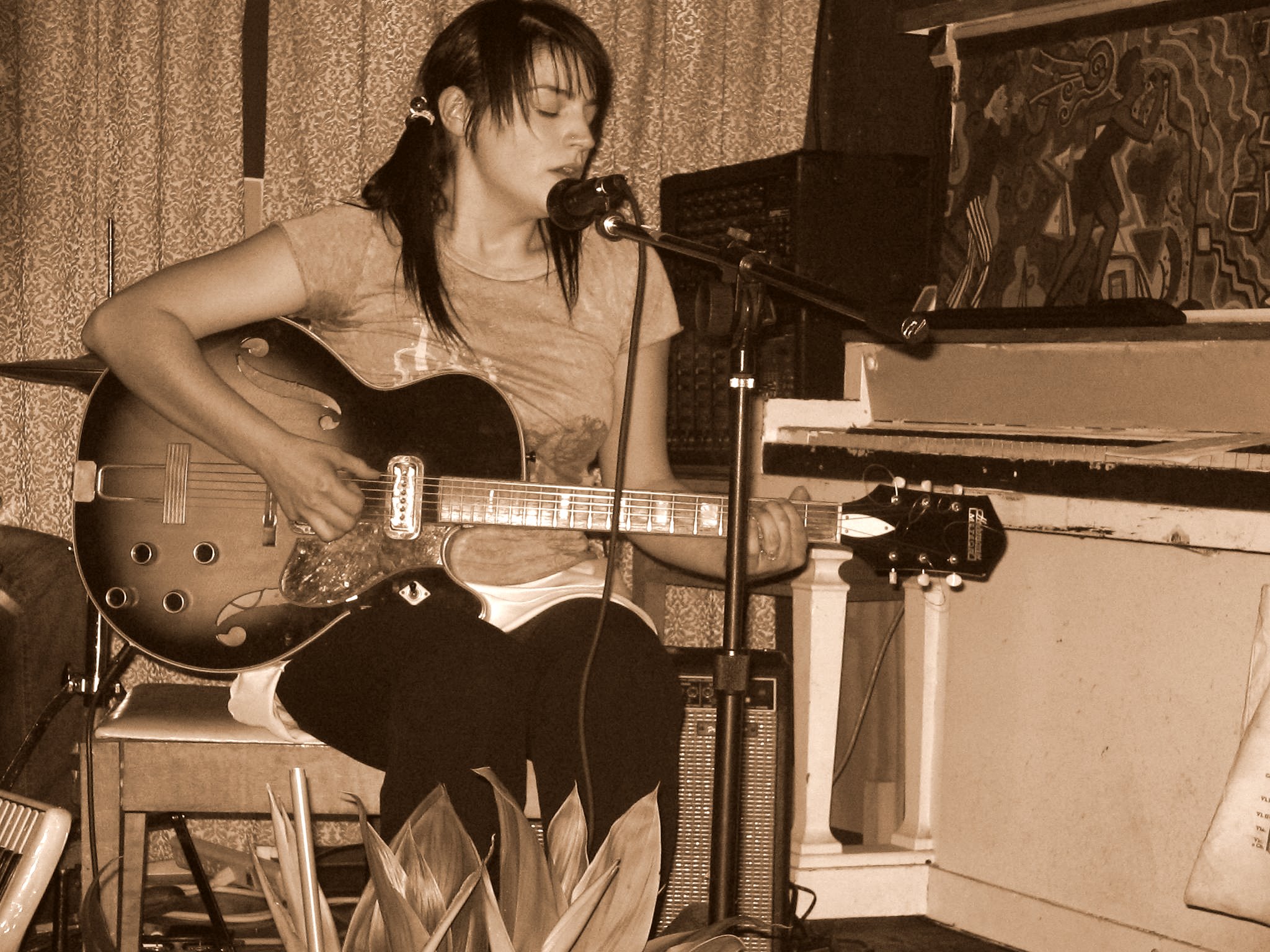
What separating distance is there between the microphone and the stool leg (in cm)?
92

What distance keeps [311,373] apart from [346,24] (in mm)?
969

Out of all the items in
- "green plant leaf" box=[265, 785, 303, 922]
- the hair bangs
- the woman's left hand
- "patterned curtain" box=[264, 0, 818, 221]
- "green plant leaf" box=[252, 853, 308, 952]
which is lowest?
"green plant leaf" box=[252, 853, 308, 952]

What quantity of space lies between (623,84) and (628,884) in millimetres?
2020

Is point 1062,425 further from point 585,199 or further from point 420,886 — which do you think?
point 420,886

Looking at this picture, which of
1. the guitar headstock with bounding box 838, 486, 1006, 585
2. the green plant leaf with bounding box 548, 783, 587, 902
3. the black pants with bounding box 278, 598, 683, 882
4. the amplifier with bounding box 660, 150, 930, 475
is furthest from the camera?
the amplifier with bounding box 660, 150, 930, 475

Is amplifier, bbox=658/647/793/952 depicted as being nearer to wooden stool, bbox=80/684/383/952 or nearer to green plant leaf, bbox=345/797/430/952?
wooden stool, bbox=80/684/383/952

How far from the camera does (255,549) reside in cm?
167

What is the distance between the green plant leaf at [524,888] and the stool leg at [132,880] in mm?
968

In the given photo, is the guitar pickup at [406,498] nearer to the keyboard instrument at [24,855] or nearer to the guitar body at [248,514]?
the guitar body at [248,514]

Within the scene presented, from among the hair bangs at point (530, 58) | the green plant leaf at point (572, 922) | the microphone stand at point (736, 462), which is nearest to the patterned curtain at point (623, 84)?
the hair bangs at point (530, 58)

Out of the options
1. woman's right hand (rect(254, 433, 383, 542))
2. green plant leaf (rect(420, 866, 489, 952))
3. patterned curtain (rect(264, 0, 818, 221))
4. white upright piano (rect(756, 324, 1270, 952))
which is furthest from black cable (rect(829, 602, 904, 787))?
green plant leaf (rect(420, 866, 489, 952))

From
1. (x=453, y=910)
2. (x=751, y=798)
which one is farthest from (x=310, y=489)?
(x=453, y=910)

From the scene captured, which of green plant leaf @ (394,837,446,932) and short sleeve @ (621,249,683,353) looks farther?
short sleeve @ (621,249,683,353)

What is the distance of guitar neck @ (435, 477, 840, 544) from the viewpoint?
1.64 m
